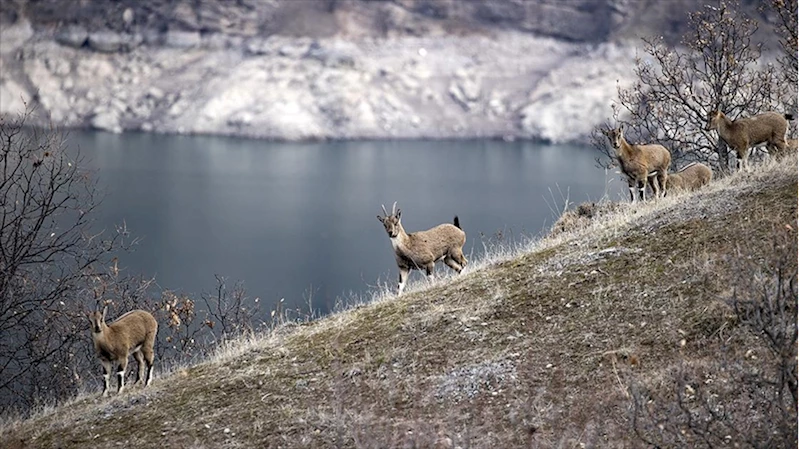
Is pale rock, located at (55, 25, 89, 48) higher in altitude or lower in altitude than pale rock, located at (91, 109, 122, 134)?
higher

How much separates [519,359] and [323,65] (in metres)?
157

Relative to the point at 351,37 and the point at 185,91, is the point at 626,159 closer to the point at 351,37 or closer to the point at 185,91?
the point at 185,91

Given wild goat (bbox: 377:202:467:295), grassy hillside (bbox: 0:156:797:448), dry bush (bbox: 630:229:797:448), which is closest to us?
dry bush (bbox: 630:229:797:448)

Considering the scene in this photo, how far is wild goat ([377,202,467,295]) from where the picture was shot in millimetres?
16453

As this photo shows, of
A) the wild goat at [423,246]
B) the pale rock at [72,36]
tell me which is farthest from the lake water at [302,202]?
the pale rock at [72,36]

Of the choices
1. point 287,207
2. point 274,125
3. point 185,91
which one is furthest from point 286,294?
point 185,91

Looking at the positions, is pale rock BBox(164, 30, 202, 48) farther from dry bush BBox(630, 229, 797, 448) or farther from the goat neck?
dry bush BBox(630, 229, 797, 448)

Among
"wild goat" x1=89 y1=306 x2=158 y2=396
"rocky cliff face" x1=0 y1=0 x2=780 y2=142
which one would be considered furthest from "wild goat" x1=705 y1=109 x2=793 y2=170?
"rocky cliff face" x1=0 y1=0 x2=780 y2=142

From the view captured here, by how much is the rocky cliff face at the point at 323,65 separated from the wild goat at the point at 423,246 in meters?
130

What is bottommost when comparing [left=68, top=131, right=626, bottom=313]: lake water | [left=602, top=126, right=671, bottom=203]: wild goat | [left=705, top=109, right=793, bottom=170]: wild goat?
[left=68, top=131, right=626, bottom=313]: lake water

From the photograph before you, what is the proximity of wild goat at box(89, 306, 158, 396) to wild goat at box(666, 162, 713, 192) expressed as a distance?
30.2 ft

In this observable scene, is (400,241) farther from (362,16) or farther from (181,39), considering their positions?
(362,16)

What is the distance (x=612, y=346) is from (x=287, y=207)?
67790 mm

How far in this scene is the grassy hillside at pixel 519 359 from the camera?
959cm
